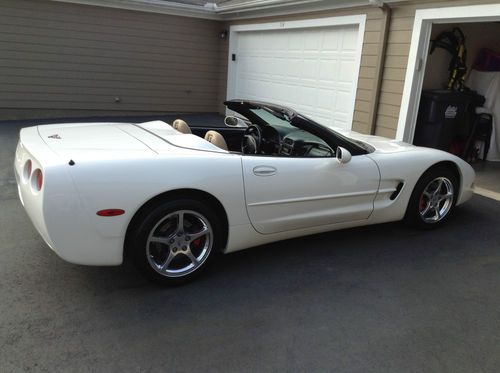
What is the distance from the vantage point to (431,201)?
4234 millimetres

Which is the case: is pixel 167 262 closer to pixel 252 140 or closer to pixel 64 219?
pixel 64 219

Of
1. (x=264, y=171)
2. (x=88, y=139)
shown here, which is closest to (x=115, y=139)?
(x=88, y=139)

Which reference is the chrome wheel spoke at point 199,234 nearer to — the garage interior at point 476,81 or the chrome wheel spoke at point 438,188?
the chrome wheel spoke at point 438,188

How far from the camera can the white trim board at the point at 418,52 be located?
5645 mm

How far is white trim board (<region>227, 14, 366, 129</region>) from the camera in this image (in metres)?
7.24

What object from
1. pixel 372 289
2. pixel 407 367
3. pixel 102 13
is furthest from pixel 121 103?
pixel 407 367

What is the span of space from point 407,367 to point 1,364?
215cm

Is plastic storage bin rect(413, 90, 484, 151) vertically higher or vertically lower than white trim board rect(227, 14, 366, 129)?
lower

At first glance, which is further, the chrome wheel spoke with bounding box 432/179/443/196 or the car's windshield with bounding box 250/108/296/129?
the chrome wheel spoke with bounding box 432/179/443/196

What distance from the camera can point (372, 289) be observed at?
3152 mm

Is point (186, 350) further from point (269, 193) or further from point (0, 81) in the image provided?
point (0, 81)

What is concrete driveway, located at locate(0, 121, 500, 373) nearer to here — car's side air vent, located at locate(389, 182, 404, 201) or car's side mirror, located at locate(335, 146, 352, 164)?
car's side air vent, located at locate(389, 182, 404, 201)

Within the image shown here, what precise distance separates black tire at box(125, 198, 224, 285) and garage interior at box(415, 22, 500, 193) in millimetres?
5137

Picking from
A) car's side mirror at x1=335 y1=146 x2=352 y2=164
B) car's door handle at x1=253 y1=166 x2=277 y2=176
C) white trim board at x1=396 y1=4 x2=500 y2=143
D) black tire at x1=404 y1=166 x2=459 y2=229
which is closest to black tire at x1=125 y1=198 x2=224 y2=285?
car's door handle at x1=253 y1=166 x2=277 y2=176
